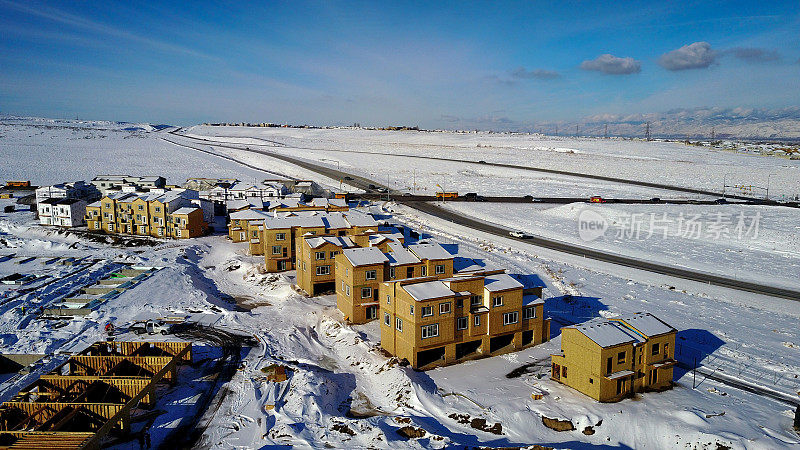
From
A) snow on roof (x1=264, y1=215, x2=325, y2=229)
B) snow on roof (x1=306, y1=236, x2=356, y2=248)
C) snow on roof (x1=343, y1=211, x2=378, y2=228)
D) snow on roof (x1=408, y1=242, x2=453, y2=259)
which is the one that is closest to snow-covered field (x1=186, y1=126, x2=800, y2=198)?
snow on roof (x1=343, y1=211, x2=378, y2=228)

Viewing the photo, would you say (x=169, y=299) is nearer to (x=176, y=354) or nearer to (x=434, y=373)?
(x=176, y=354)

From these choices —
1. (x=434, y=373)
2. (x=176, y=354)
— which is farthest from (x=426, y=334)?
(x=176, y=354)

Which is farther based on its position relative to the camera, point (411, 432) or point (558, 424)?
point (558, 424)

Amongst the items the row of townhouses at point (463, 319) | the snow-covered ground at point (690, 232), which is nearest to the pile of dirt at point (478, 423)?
the row of townhouses at point (463, 319)

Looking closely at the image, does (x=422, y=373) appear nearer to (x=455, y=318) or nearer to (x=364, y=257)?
(x=455, y=318)

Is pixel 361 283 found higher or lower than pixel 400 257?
lower

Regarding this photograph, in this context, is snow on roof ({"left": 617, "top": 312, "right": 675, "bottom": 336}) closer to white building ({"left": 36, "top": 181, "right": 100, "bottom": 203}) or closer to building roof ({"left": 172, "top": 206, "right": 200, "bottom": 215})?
building roof ({"left": 172, "top": 206, "right": 200, "bottom": 215})

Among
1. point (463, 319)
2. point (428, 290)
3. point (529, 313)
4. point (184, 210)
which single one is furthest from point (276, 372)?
point (184, 210)
